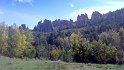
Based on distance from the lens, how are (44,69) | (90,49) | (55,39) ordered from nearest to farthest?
(44,69) < (90,49) < (55,39)

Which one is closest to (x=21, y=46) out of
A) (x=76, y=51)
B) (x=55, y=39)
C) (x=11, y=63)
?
(x=76, y=51)

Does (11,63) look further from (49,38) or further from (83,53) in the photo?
(49,38)

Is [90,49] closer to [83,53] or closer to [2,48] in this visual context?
[83,53]

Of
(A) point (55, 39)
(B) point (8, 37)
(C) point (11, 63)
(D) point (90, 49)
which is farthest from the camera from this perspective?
(A) point (55, 39)

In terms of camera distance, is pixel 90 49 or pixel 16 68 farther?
pixel 90 49

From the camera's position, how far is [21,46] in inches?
3231

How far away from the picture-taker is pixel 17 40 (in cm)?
8131

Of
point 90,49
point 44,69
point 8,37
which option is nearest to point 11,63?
point 44,69

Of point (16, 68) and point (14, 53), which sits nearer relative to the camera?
point (16, 68)

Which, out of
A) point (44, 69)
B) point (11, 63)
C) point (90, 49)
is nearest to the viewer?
point (44, 69)

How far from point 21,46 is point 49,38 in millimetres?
77965

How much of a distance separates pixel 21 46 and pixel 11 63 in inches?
1963

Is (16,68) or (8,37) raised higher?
(8,37)

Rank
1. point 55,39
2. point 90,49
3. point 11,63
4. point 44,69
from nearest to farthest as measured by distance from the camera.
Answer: point 44,69, point 11,63, point 90,49, point 55,39
